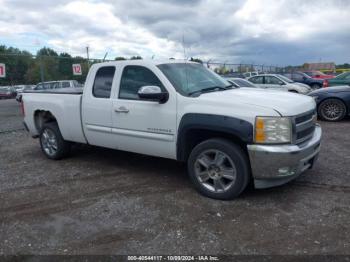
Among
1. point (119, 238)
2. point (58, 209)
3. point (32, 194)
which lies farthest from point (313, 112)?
point (32, 194)

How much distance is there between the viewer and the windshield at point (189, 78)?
16.5ft

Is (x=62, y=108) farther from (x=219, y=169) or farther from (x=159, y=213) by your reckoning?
(x=219, y=169)

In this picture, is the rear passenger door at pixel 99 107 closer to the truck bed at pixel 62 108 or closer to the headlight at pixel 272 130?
the truck bed at pixel 62 108

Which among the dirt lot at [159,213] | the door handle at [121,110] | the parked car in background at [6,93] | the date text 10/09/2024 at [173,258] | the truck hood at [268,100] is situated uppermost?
the truck hood at [268,100]

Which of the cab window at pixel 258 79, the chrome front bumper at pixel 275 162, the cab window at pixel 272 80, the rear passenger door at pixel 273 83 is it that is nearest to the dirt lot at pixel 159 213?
the chrome front bumper at pixel 275 162

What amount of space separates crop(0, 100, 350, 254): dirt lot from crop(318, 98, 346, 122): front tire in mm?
4742

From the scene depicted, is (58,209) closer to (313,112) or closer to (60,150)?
(60,150)

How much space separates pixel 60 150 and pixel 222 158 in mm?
3558

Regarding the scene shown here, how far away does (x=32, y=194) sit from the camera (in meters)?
5.13

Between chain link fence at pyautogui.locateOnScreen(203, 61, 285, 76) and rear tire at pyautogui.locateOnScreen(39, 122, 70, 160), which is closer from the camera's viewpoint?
rear tire at pyautogui.locateOnScreen(39, 122, 70, 160)

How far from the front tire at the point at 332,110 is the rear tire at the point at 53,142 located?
773cm

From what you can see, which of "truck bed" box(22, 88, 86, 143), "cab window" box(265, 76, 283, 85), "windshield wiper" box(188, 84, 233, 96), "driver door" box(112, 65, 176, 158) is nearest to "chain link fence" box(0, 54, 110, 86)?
"truck bed" box(22, 88, 86, 143)

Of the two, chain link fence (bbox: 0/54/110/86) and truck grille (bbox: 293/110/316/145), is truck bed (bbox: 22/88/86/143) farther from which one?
chain link fence (bbox: 0/54/110/86)

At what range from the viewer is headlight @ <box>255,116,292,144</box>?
13.7 feet
